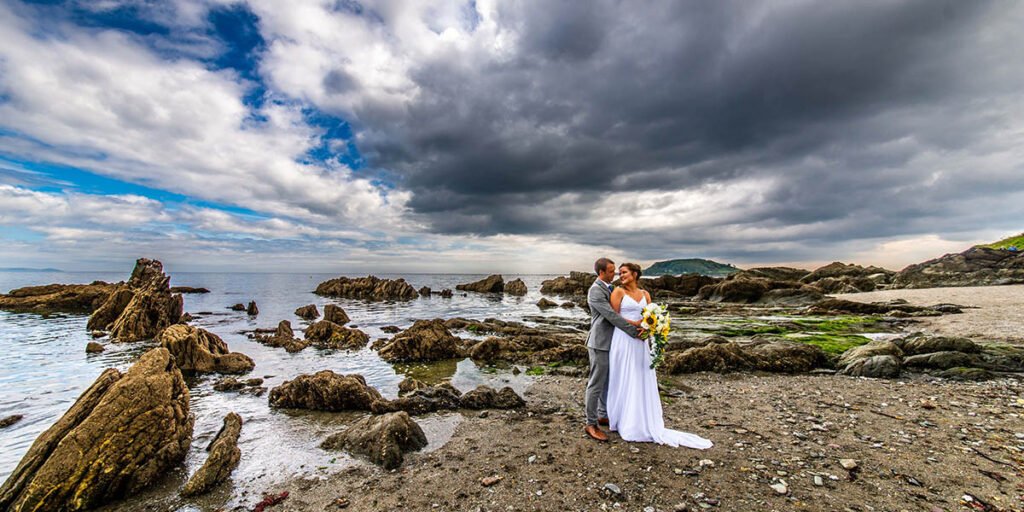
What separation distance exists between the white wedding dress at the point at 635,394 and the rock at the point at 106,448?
29.2 ft

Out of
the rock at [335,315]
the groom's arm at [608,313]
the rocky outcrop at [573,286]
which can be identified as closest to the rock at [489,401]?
the groom's arm at [608,313]

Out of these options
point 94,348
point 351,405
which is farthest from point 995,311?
point 94,348

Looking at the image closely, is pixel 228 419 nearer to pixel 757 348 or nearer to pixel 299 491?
pixel 299 491

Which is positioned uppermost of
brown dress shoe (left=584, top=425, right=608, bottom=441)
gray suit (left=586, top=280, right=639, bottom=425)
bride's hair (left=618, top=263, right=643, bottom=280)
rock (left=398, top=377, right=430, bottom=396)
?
bride's hair (left=618, top=263, right=643, bottom=280)

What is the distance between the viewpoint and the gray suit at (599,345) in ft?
25.8

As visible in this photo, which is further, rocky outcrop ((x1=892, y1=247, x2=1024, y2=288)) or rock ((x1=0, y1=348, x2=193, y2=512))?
rocky outcrop ((x1=892, y1=247, x2=1024, y2=288))

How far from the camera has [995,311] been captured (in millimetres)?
25859

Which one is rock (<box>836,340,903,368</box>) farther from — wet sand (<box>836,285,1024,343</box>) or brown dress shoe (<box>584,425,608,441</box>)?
brown dress shoe (<box>584,425,608,441</box>)

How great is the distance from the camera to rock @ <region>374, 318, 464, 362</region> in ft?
62.0

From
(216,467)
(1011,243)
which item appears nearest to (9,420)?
(216,467)

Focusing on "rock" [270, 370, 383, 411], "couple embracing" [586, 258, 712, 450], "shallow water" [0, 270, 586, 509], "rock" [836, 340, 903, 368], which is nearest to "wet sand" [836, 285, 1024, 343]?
"rock" [836, 340, 903, 368]

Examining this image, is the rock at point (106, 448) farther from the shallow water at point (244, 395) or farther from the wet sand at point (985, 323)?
the wet sand at point (985, 323)

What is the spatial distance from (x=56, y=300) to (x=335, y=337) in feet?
154

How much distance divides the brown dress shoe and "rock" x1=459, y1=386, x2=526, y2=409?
127 inches
